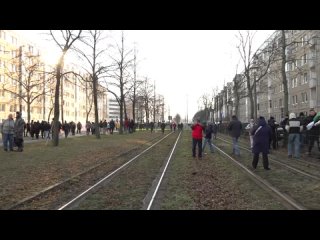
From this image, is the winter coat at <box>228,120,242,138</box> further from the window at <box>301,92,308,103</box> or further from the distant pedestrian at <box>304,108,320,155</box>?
the window at <box>301,92,308,103</box>

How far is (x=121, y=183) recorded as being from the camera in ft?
37.0

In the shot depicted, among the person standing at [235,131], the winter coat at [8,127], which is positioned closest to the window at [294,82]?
the person standing at [235,131]

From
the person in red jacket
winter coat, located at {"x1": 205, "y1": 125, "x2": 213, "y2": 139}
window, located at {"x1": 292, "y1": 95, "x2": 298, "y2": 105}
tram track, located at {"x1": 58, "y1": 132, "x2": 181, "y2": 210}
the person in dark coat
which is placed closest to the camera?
tram track, located at {"x1": 58, "y1": 132, "x2": 181, "y2": 210}

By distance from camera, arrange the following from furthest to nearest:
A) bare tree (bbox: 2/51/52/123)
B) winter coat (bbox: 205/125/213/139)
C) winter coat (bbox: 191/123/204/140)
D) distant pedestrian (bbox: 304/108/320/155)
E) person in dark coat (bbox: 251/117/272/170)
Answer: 1. bare tree (bbox: 2/51/52/123)
2. winter coat (bbox: 205/125/213/139)
3. winter coat (bbox: 191/123/204/140)
4. distant pedestrian (bbox: 304/108/320/155)
5. person in dark coat (bbox: 251/117/272/170)

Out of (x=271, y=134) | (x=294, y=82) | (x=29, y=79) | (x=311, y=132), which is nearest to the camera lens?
(x=271, y=134)

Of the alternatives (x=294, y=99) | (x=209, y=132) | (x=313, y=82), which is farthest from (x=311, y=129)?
(x=294, y=99)

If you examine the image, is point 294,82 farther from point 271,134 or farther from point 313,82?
point 271,134

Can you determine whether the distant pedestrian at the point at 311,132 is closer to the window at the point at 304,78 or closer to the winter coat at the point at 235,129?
the winter coat at the point at 235,129

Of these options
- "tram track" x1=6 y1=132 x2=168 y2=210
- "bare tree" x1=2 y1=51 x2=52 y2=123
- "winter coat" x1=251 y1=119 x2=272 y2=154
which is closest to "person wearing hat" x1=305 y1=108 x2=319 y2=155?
"winter coat" x1=251 y1=119 x2=272 y2=154

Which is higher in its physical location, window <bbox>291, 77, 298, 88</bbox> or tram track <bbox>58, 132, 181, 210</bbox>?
window <bbox>291, 77, 298, 88</bbox>

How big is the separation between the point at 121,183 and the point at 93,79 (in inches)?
1007
